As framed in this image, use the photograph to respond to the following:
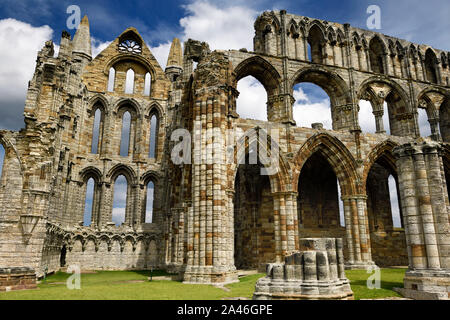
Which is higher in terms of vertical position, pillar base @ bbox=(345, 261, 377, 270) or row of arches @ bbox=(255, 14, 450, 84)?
row of arches @ bbox=(255, 14, 450, 84)

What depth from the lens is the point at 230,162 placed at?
48.9 feet

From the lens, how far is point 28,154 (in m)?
13.4

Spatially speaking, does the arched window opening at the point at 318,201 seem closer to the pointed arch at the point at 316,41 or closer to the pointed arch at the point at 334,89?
the pointed arch at the point at 334,89

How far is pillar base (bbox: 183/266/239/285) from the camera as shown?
12.4 meters

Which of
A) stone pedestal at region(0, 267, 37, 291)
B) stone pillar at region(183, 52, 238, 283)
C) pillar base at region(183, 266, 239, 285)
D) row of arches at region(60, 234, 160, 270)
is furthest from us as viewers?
row of arches at region(60, 234, 160, 270)

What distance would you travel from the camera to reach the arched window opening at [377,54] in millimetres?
21953

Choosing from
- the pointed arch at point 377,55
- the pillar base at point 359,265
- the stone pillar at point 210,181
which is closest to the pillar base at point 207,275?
the stone pillar at point 210,181

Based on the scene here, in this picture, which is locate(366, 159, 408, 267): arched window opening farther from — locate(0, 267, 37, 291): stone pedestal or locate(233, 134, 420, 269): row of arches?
locate(0, 267, 37, 291): stone pedestal

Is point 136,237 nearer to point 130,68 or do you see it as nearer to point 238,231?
point 238,231

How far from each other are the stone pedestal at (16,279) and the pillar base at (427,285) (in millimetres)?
11282

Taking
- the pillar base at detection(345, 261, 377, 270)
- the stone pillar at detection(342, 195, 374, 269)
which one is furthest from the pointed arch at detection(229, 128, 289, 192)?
the pillar base at detection(345, 261, 377, 270)

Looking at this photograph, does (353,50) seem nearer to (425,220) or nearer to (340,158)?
(340,158)

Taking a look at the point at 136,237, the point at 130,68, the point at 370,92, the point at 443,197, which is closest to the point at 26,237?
the point at 136,237

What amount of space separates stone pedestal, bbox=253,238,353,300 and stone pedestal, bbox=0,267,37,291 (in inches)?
290
